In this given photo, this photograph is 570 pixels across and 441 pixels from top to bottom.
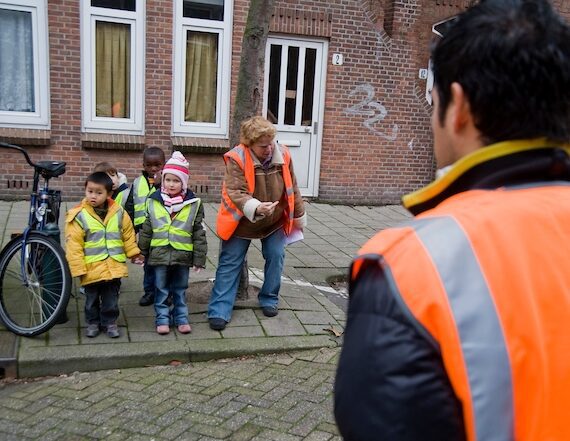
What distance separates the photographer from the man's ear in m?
1.14

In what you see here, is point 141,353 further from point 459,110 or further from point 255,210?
point 459,110

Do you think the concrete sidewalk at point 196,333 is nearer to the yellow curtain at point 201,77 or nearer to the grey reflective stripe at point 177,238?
the grey reflective stripe at point 177,238

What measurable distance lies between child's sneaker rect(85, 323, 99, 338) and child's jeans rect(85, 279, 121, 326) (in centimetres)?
2

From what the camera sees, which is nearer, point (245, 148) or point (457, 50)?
point (457, 50)

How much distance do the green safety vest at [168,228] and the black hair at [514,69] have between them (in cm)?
332

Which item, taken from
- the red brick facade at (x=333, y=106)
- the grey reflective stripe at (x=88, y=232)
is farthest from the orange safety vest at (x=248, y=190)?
the red brick facade at (x=333, y=106)

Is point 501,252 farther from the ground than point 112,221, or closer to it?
farther from the ground

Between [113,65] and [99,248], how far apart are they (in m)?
5.74

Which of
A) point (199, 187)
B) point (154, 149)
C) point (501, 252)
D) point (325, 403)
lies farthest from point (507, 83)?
point (199, 187)

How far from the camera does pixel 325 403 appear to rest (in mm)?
3572

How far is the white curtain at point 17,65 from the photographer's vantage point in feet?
28.0

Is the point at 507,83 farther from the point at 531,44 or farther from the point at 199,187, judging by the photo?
the point at 199,187

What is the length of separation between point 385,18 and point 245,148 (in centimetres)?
694

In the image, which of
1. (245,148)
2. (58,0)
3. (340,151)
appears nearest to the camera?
(245,148)
